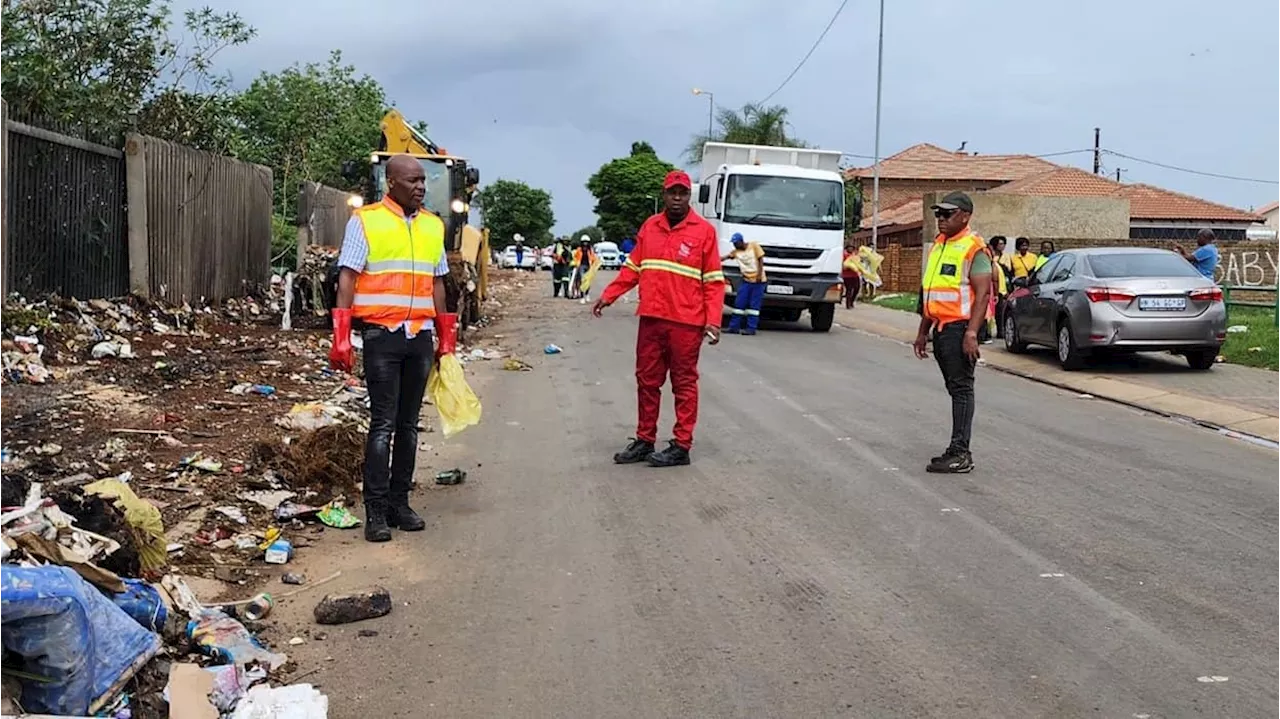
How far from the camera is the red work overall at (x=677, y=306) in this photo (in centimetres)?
803

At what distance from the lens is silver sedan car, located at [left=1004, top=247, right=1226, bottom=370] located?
42.4 feet

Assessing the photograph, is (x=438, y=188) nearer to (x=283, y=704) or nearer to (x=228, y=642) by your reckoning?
(x=228, y=642)

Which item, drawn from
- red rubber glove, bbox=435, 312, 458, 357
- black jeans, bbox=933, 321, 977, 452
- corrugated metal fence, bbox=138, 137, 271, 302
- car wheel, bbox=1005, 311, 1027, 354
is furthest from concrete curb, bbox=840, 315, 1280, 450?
corrugated metal fence, bbox=138, 137, 271, 302

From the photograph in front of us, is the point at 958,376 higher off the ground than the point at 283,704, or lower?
higher

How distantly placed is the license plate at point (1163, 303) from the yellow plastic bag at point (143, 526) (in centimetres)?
1098

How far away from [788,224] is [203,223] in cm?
912

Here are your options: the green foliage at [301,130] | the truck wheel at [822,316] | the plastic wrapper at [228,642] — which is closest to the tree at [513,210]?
the green foliage at [301,130]

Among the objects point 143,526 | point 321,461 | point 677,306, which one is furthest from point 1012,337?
point 143,526

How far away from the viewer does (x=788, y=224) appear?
1947 cm

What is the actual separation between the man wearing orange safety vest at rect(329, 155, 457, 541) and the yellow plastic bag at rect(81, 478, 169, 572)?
1.20 m

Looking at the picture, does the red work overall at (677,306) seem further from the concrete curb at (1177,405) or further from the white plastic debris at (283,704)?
the concrete curb at (1177,405)

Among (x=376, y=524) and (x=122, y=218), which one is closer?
(x=376, y=524)

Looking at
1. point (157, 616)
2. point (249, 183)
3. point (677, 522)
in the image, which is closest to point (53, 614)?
point (157, 616)

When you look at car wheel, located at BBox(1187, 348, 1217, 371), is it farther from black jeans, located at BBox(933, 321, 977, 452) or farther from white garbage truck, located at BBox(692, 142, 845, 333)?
white garbage truck, located at BBox(692, 142, 845, 333)
